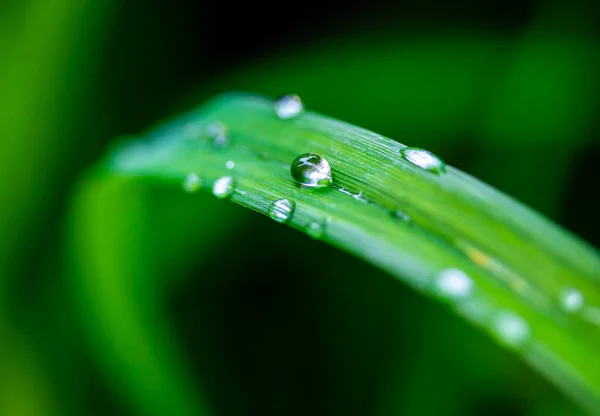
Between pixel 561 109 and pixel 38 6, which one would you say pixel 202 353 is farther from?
pixel 561 109

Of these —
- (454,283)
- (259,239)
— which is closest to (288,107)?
(454,283)

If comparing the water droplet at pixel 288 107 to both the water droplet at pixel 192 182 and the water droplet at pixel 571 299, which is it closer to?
the water droplet at pixel 192 182

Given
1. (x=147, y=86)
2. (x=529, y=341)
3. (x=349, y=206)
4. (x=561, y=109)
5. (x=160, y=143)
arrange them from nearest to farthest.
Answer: (x=529, y=341)
(x=349, y=206)
(x=160, y=143)
(x=561, y=109)
(x=147, y=86)

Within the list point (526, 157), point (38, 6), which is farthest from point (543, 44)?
point (38, 6)

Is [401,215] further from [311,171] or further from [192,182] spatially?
[192,182]

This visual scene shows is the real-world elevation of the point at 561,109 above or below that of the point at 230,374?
above

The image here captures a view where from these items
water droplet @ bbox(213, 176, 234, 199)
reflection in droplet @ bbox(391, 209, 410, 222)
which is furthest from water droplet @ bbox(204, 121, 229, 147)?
reflection in droplet @ bbox(391, 209, 410, 222)
